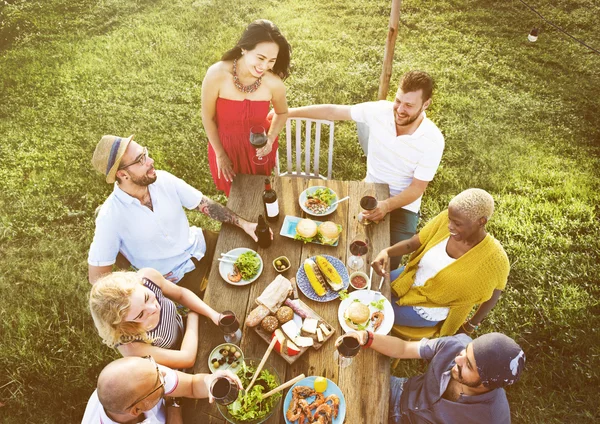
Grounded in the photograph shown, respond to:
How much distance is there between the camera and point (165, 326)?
2.68 m

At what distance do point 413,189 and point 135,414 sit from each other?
8.95 ft

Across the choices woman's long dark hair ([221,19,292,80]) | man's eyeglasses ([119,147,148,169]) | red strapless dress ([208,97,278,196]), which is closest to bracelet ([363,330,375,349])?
man's eyeglasses ([119,147,148,169])

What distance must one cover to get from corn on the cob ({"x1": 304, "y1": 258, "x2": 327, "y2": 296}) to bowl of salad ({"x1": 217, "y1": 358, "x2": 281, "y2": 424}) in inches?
23.9

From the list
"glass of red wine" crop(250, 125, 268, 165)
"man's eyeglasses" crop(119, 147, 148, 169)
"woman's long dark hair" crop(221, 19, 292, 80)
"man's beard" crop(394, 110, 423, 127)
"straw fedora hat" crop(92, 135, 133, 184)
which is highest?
"woman's long dark hair" crop(221, 19, 292, 80)

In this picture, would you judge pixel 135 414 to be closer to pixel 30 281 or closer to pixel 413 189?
pixel 413 189

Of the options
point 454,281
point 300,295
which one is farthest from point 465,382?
point 300,295

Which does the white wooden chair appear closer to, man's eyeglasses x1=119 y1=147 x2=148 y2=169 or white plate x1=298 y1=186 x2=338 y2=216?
white plate x1=298 y1=186 x2=338 y2=216

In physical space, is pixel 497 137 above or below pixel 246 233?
below

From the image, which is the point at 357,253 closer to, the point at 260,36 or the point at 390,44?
the point at 260,36

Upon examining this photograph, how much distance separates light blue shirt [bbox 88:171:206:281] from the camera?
2.92 meters

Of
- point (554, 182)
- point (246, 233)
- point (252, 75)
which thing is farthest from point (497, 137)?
point (246, 233)

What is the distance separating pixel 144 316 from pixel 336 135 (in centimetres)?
419

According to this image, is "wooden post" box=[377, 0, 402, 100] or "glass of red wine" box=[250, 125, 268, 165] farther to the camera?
"wooden post" box=[377, 0, 402, 100]

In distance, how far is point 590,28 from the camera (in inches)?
311
